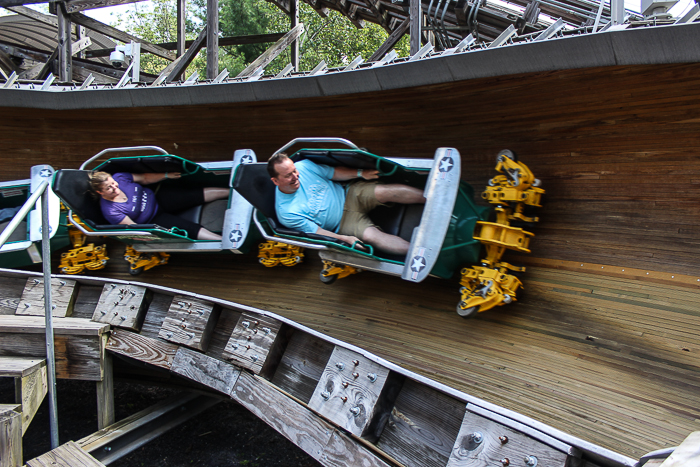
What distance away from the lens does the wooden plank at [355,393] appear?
7.23 ft

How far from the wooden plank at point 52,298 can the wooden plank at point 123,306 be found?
1.00 ft

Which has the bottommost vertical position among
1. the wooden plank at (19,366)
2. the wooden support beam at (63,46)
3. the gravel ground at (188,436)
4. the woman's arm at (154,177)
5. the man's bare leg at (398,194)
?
the gravel ground at (188,436)

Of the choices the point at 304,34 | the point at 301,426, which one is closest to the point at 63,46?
the point at 301,426

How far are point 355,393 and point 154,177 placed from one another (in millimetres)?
2474

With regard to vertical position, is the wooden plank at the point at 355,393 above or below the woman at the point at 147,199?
below

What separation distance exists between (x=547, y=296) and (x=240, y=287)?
2204 mm

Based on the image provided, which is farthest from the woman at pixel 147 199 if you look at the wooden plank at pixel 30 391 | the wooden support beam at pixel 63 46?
the wooden support beam at pixel 63 46

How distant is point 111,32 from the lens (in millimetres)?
7199

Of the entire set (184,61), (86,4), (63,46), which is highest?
(86,4)

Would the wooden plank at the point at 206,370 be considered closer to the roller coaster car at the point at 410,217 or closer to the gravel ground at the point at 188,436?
the roller coaster car at the point at 410,217

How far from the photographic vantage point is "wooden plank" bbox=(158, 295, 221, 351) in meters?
3.12

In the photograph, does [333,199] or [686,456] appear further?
[333,199]

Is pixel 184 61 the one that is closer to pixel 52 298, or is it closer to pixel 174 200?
pixel 174 200

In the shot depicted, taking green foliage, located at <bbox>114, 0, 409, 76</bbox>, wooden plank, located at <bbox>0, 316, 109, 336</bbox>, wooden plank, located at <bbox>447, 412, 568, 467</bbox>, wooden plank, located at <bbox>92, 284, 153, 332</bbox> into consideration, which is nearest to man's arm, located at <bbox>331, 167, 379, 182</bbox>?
wooden plank, located at <bbox>447, 412, 568, 467</bbox>
